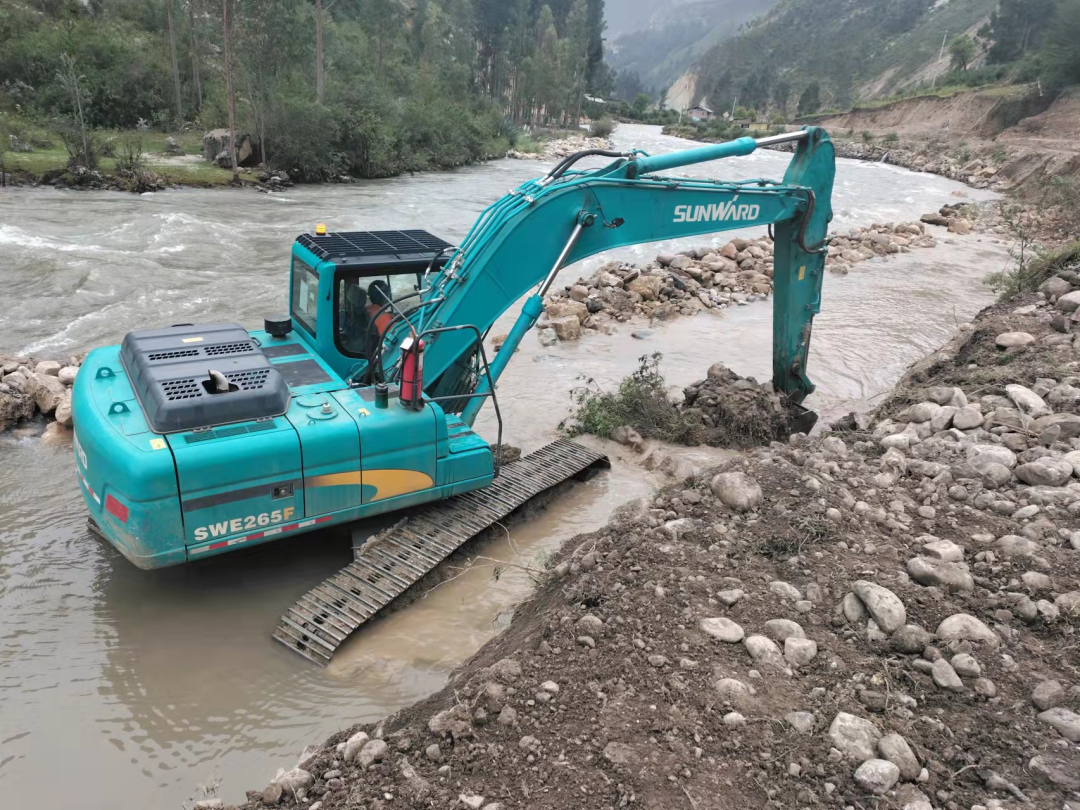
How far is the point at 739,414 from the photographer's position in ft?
23.2

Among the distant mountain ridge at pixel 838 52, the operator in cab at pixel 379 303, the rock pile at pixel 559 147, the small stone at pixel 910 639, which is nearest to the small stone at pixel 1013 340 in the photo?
the small stone at pixel 910 639

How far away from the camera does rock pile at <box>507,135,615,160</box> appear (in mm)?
42969

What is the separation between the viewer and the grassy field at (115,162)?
20531 mm

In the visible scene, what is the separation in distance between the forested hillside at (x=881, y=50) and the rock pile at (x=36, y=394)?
47596mm

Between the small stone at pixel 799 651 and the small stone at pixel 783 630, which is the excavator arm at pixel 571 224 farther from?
the small stone at pixel 799 651

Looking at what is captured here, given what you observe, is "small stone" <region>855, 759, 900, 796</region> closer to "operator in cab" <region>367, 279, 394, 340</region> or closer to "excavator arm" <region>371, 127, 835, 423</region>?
"excavator arm" <region>371, 127, 835, 423</region>

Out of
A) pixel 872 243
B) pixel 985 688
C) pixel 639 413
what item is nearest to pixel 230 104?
pixel 872 243

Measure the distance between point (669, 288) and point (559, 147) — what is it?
41.1 m

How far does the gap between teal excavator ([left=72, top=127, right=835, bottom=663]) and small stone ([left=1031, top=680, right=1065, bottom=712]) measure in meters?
3.11

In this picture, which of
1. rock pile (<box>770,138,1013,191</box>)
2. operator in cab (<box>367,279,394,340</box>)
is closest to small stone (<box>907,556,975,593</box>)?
operator in cab (<box>367,279,394,340</box>)

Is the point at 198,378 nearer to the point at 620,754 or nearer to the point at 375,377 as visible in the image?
the point at 375,377

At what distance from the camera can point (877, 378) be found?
9.62 m

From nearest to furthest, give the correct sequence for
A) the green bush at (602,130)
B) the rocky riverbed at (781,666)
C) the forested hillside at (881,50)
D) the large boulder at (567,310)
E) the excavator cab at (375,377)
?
the rocky riverbed at (781,666) < the excavator cab at (375,377) < the large boulder at (567,310) < the forested hillside at (881,50) < the green bush at (602,130)

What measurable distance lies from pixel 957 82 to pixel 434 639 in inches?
2530
